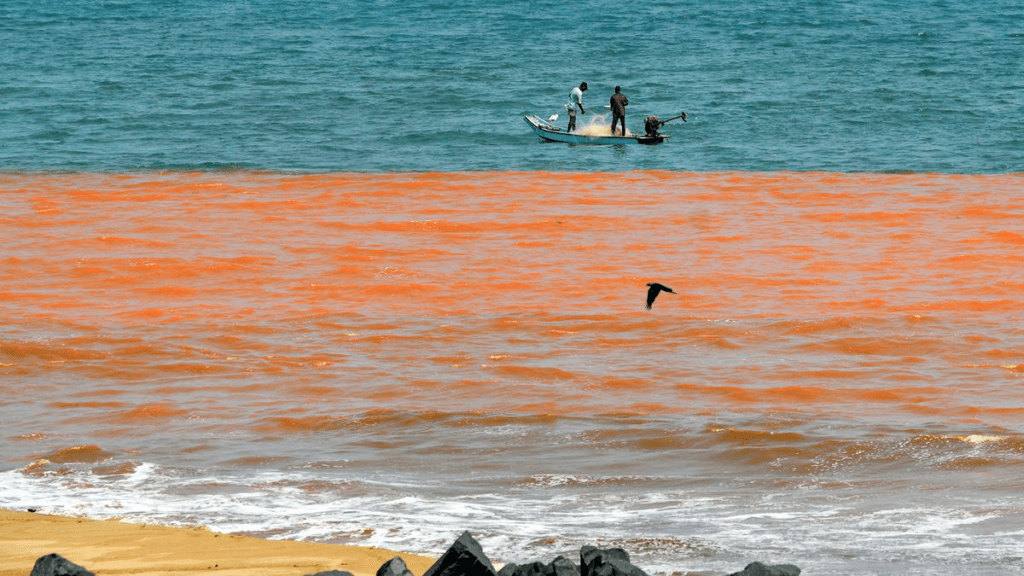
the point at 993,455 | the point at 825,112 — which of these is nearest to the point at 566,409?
the point at 993,455

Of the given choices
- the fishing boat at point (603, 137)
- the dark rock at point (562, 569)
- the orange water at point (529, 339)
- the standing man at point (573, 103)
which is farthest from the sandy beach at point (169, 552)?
the standing man at point (573, 103)

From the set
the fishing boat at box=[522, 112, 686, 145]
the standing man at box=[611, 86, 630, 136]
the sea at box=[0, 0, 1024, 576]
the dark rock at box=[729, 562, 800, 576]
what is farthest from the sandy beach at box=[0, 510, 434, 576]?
the standing man at box=[611, 86, 630, 136]

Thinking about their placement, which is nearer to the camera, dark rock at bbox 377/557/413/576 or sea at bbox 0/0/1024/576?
dark rock at bbox 377/557/413/576

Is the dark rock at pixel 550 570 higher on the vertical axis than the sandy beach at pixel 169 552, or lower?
higher

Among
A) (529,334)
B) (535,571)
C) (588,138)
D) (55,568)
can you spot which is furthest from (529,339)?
(588,138)

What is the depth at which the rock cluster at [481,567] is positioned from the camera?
5.07 m

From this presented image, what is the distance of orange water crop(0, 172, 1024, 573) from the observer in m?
9.11

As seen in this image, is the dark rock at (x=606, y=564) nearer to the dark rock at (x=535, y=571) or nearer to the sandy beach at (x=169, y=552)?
the dark rock at (x=535, y=571)

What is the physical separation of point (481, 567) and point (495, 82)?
44.7 m

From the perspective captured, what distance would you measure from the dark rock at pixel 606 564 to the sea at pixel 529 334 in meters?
1.18

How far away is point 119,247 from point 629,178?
41.2ft

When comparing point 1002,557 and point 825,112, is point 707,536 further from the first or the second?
point 825,112

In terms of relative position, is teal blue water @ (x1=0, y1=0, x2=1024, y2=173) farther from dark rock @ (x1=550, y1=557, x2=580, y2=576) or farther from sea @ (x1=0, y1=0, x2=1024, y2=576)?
dark rock @ (x1=550, y1=557, x2=580, y2=576)

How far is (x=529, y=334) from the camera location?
44.6 ft
